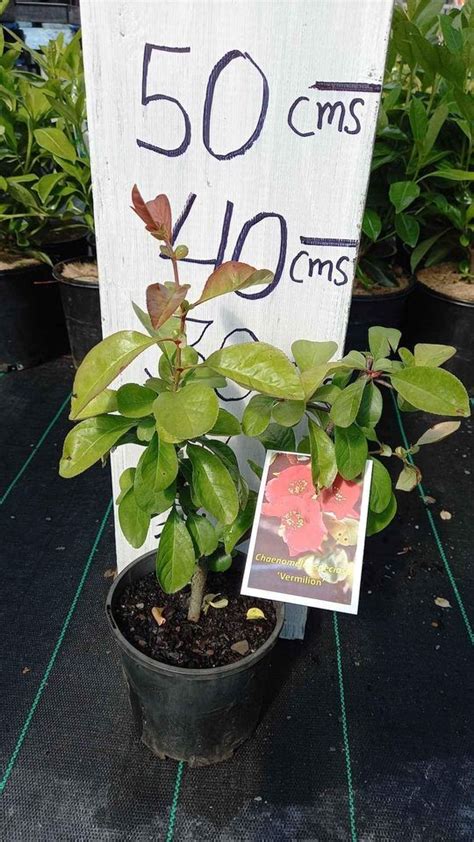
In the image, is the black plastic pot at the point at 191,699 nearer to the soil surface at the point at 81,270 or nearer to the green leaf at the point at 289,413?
the green leaf at the point at 289,413

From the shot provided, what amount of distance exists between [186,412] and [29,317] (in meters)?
1.56

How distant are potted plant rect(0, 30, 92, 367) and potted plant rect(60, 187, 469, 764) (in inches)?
42.1

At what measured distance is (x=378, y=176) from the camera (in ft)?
5.74

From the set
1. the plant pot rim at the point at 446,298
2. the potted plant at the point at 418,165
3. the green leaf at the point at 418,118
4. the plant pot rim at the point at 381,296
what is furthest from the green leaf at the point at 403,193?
the plant pot rim at the point at 446,298

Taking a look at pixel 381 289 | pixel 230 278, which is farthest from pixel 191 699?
pixel 381 289

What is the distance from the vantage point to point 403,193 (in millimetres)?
1549

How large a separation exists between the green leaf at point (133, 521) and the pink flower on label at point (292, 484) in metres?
0.16

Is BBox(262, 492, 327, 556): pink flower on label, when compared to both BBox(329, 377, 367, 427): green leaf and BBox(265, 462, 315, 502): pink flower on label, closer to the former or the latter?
BBox(265, 462, 315, 502): pink flower on label

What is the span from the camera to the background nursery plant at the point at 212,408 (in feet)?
2.02

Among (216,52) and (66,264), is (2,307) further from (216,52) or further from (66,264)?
(216,52)

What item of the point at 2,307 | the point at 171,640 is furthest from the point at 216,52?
the point at 2,307

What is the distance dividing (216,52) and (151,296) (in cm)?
34

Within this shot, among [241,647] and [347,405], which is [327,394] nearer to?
[347,405]

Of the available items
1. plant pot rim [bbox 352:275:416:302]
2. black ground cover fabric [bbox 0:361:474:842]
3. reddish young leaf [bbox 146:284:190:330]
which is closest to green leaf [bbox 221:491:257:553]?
reddish young leaf [bbox 146:284:190:330]
